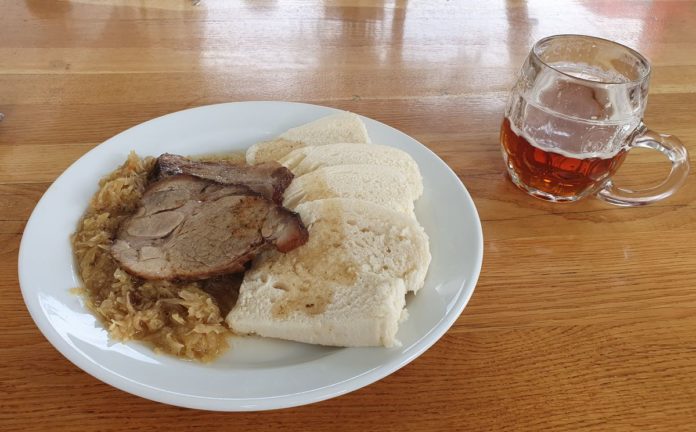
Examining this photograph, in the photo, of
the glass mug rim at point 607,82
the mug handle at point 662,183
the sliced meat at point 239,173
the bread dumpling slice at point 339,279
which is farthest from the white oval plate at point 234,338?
the mug handle at point 662,183

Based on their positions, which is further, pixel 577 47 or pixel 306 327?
pixel 577 47

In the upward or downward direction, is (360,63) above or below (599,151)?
below

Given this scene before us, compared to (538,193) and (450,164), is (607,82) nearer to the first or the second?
(538,193)

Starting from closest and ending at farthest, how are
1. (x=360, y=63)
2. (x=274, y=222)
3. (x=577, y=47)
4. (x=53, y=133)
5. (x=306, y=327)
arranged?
(x=306, y=327) → (x=274, y=222) → (x=577, y=47) → (x=53, y=133) → (x=360, y=63)

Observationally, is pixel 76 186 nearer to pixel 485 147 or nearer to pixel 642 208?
pixel 485 147

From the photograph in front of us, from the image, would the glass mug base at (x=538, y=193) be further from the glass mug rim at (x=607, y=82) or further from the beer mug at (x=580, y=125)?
the glass mug rim at (x=607, y=82)

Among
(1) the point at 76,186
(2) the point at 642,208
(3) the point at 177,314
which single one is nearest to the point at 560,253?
(2) the point at 642,208

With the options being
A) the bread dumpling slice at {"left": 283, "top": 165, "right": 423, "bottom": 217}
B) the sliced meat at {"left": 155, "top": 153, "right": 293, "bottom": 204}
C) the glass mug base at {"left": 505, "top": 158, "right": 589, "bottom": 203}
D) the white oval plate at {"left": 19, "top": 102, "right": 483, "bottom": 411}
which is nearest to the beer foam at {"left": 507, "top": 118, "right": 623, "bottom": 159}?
the glass mug base at {"left": 505, "top": 158, "right": 589, "bottom": 203}
